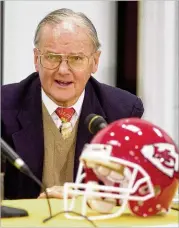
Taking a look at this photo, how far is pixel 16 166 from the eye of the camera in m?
1.18

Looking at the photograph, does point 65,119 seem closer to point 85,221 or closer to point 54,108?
point 54,108

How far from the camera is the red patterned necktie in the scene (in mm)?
1914

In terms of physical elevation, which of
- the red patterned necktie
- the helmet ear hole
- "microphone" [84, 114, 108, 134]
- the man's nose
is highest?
the man's nose

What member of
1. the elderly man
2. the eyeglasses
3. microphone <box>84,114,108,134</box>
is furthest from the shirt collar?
microphone <box>84,114,108,134</box>

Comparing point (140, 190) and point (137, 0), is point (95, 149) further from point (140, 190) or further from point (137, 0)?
point (137, 0)

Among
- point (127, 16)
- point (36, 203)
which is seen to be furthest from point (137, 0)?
point (36, 203)

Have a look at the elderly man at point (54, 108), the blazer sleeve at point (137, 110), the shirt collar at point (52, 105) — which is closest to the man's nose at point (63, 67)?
the elderly man at point (54, 108)

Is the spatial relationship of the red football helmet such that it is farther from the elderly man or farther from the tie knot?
the tie knot

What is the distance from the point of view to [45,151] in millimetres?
1879

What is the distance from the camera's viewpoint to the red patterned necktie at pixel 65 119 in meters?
1.91

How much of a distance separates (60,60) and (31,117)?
204 millimetres

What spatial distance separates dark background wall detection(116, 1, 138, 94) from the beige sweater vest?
1.48 metres

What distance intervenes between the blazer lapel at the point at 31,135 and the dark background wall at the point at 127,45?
4.74 ft

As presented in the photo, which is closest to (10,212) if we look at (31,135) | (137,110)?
(31,135)
